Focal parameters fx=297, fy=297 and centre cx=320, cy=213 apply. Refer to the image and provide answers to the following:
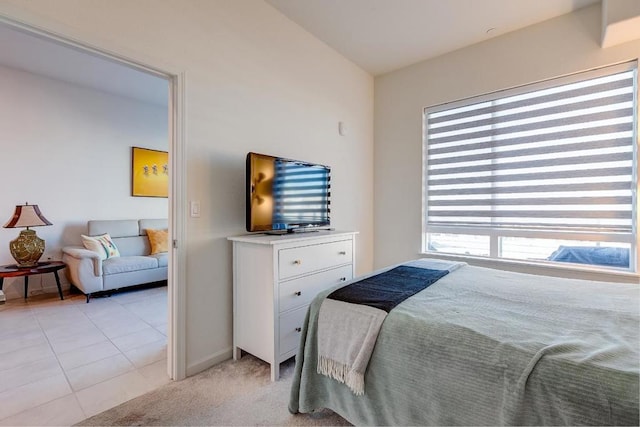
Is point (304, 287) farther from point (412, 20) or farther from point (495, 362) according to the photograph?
point (412, 20)

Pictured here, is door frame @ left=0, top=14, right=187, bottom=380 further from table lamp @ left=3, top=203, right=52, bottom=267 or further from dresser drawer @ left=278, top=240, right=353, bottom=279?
table lamp @ left=3, top=203, right=52, bottom=267

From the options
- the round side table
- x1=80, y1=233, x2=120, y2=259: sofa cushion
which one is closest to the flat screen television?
x1=80, y1=233, x2=120, y2=259: sofa cushion

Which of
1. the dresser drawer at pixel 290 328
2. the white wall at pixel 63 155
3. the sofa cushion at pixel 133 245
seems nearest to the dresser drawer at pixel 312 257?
the dresser drawer at pixel 290 328

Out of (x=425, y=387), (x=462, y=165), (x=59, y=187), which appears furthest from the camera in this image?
(x=59, y=187)

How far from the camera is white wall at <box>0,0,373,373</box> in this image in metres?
1.69

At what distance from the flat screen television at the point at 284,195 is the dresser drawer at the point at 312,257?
0.33 metres

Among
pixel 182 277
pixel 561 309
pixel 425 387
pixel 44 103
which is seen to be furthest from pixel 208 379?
A: pixel 44 103

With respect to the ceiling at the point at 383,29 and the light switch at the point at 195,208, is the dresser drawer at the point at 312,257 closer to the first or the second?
the light switch at the point at 195,208

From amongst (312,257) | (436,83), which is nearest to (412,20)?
(436,83)

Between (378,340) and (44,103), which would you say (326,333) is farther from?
(44,103)

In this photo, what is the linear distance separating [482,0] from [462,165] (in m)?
1.45

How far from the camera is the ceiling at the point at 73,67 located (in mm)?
3135

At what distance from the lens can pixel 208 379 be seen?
194 cm

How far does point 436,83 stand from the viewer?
3289mm
